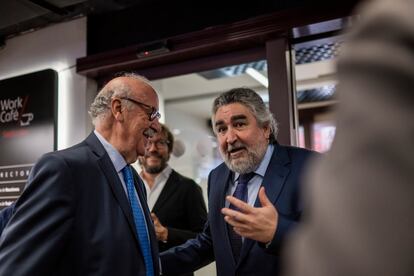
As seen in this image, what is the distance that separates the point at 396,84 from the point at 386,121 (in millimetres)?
29

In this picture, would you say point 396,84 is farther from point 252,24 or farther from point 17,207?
point 252,24

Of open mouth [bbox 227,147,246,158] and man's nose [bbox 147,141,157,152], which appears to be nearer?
open mouth [bbox 227,147,246,158]

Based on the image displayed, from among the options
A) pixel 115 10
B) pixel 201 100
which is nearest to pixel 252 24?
pixel 115 10

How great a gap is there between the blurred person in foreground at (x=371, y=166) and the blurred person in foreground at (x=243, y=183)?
134cm

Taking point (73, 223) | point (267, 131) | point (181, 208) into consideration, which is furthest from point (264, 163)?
point (73, 223)

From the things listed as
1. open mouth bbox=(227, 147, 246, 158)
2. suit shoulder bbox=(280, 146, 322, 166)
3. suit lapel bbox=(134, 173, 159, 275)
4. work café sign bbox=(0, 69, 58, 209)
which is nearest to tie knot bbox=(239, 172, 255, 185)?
open mouth bbox=(227, 147, 246, 158)

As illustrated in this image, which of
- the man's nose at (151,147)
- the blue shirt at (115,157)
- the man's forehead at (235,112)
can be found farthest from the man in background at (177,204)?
the blue shirt at (115,157)

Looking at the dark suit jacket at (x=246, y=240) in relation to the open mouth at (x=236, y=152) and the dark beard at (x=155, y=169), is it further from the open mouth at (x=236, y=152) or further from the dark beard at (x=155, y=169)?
the dark beard at (x=155, y=169)

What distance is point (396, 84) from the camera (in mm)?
295

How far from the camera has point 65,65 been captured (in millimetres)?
3545

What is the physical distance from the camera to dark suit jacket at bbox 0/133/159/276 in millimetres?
1272

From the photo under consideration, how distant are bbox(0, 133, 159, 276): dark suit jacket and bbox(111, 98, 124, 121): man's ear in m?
0.21

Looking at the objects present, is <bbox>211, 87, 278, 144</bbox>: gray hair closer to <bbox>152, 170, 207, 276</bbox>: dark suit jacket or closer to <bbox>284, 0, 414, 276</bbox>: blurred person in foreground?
<bbox>152, 170, 207, 276</bbox>: dark suit jacket

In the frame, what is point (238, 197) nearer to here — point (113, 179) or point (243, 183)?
point (243, 183)
